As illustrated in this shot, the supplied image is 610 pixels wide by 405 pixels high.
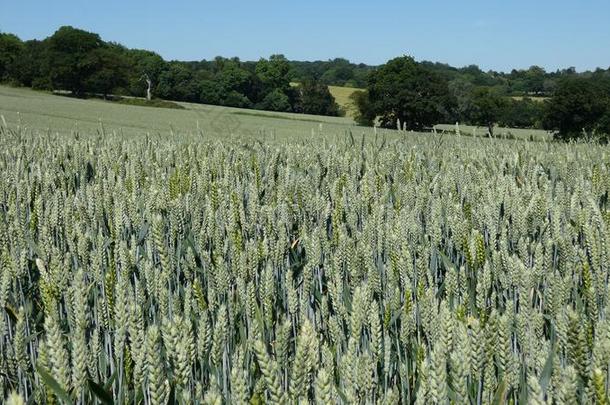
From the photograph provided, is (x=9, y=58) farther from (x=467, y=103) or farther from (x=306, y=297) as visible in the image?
(x=306, y=297)

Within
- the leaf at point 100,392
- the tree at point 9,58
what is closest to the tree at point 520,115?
the tree at point 9,58

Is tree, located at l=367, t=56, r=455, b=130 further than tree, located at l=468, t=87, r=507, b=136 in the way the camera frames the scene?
No

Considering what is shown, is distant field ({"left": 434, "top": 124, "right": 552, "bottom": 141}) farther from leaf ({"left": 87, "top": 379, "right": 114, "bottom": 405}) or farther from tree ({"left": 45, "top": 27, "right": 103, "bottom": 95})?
tree ({"left": 45, "top": 27, "right": 103, "bottom": 95})

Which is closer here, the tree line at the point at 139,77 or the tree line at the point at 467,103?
the tree line at the point at 467,103

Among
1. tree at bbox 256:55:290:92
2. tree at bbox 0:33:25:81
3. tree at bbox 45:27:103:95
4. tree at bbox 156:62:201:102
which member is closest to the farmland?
tree at bbox 45:27:103:95

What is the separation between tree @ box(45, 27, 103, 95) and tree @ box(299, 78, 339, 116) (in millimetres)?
19008

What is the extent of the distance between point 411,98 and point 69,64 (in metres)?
24.6

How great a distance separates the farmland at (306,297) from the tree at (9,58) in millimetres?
49528

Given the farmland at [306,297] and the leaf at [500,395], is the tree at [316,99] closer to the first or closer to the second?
the farmland at [306,297]

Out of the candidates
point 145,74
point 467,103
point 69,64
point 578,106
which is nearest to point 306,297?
point 578,106

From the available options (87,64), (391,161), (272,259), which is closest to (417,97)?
(87,64)

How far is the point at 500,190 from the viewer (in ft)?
8.05

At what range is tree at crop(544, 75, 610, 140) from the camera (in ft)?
87.9

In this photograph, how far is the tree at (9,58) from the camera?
156ft
